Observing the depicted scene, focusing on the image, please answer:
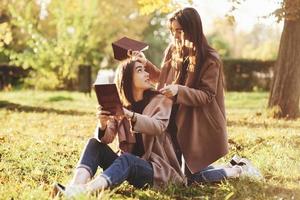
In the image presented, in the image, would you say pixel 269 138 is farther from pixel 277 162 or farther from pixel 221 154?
pixel 221 154

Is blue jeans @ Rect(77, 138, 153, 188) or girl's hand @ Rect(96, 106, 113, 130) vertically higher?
girl's hand @ Rect(96, 106, 113, 130)

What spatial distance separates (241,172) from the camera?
204 inches

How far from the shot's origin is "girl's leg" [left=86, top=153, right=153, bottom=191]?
14.0 ft

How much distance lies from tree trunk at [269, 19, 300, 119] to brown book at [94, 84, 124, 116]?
6826 mm

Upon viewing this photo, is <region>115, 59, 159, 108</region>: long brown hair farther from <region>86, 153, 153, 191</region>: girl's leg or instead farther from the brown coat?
<region>86, 153, 153, 191</region>: girl's leg

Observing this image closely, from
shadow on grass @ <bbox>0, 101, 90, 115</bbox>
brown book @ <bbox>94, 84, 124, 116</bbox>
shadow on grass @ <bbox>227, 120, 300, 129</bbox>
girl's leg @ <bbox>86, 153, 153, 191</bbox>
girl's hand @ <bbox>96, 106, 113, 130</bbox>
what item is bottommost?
shadow on grass @ <bbox>0, 101, 90, 115</bbox>

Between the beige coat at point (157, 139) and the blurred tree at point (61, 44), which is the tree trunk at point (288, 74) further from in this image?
the blurred tree at point (61, 44)

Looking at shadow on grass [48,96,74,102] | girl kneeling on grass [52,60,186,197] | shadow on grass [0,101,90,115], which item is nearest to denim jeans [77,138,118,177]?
girl kneeling on grass [52,60,186,197]

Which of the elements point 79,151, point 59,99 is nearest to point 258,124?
point 79,151

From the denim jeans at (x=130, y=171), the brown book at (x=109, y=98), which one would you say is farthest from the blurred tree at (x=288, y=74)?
the brown book at (x=109, y=98)

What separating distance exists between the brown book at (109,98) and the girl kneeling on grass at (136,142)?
0.09 meters

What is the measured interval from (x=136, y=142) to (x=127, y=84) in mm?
473

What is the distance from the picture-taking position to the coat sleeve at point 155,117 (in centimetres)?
444

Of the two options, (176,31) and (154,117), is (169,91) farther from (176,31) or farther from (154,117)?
(176,31)
